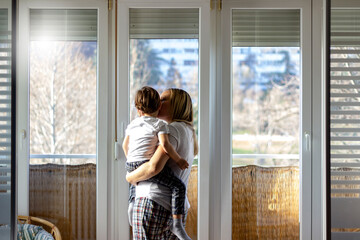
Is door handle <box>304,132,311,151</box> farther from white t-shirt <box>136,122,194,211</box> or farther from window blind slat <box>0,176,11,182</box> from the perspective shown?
window blind slat <box>0,176,11,182</box>

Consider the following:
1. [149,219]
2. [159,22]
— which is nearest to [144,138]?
[149,219]

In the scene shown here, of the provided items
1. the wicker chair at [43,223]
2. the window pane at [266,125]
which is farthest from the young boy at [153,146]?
the window pane at [266,125]

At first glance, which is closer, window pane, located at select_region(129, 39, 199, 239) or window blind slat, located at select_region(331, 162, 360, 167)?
window blind slat, located at select_region(331, 162, 360, 167)

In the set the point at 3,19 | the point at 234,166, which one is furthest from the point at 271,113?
the point at 3,19

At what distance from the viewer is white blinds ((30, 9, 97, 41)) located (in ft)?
Answer: 10.2

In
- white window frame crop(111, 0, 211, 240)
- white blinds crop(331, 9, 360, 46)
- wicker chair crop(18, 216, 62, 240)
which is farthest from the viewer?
white window frame crop(111, 0, 211, 240)

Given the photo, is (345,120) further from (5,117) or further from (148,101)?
(5,117)

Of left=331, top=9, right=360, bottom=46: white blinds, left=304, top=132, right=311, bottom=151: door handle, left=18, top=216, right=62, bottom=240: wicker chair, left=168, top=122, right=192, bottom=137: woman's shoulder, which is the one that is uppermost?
left=331, top=9, right=360, bottom=46: white blinds

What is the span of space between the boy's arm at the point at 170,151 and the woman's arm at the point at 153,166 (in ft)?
0.07

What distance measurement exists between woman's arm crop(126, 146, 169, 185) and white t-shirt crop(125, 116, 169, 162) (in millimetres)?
61

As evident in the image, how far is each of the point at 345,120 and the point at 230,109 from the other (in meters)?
1.62

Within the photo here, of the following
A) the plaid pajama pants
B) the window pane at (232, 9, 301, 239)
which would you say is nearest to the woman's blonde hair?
the plaid pajama pants

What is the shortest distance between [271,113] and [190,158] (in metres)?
1.38

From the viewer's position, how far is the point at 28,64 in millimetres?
3115
